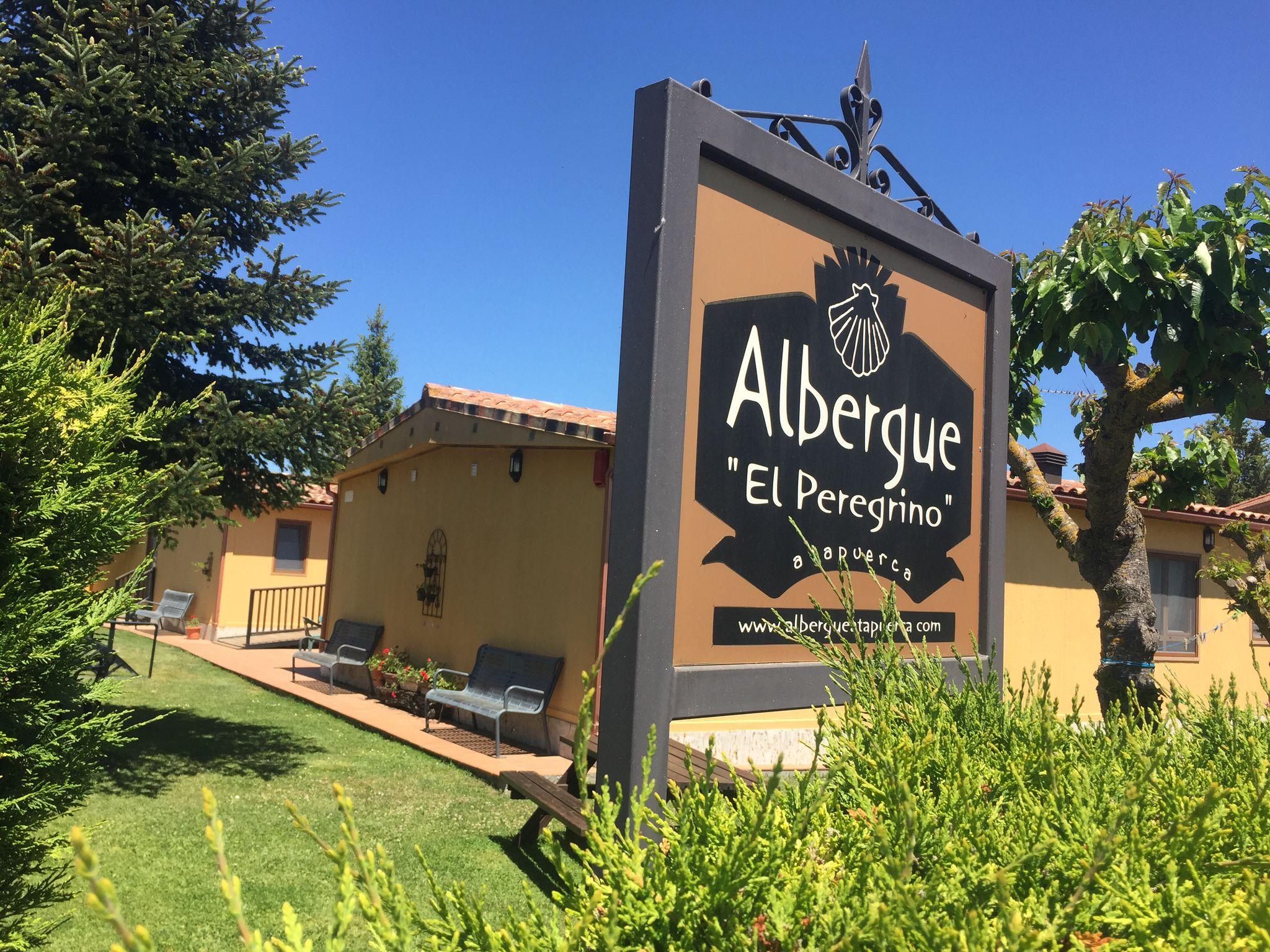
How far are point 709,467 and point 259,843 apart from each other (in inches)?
191

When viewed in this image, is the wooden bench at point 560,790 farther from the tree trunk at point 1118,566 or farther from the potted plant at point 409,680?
the potted plant at point 409,680

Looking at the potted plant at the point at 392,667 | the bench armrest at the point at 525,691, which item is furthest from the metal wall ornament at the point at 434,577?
the bench armrest at the point at 525,691

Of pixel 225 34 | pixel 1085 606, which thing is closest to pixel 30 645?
pixel 225 34

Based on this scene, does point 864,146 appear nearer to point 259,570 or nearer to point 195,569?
point 259,570

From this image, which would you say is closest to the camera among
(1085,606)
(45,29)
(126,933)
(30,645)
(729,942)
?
(126,933)

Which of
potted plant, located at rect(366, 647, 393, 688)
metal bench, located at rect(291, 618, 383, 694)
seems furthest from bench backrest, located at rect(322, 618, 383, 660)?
potted plant, located at rect(366, 647, 393, 688)

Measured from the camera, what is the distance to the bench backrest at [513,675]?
9.23 meters

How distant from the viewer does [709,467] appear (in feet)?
8.44

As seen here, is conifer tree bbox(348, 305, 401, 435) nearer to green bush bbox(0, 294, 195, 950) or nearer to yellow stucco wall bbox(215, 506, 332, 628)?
yellow stucco wall bbox(215, 506, 332, 628)

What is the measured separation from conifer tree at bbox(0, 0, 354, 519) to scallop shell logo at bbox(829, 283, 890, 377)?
17.3 ft

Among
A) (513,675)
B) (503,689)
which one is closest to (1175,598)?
(513,675)

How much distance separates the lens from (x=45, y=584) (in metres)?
3.27

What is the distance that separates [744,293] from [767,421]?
0.38 m

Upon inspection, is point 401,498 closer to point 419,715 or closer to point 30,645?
point 419,715
